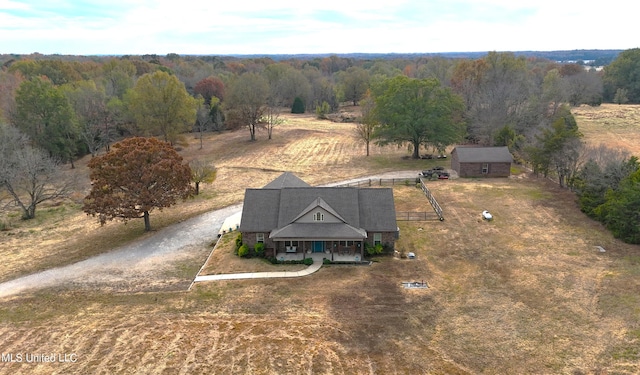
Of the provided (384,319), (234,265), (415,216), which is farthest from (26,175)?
(384,319)

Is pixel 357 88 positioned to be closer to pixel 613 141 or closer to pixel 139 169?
pixel 613 141

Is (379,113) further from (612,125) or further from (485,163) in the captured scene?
(612,125)

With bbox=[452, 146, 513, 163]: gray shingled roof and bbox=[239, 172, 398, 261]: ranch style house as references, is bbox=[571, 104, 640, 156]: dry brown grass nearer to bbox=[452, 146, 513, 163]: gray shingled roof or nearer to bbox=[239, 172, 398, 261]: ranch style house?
bbox=[452, 146, 513, 163]: gray shingled roof

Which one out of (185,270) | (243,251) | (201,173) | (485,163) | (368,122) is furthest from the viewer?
(368,122)

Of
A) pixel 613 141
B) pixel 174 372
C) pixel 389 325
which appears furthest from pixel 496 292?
pixel 613 141

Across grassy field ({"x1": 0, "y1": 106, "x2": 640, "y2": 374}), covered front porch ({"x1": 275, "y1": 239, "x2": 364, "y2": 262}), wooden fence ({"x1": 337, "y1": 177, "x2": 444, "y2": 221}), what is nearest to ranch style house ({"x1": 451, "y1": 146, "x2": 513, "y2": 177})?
wooden fence ({"x1": 337, "y1": 177, "x2": 444, "y2": 221})

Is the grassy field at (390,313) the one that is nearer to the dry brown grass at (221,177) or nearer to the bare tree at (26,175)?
the dry brown grass at (221,177)

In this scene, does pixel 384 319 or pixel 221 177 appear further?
pixel 221 177
